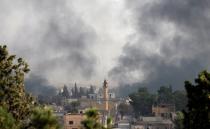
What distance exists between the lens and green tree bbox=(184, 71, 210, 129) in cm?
4784

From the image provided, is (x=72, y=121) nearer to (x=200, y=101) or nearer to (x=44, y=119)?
(x=200, y=101)

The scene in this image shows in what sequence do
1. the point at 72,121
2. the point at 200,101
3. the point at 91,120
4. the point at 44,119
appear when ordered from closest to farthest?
the point at 44,119
the point at 91,120
the point at 200,101
the point at 72,121

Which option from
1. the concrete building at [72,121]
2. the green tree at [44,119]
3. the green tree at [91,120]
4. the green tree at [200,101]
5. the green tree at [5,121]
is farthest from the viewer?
the concrete building at [72,121]

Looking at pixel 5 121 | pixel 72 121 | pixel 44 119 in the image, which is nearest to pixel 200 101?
pixel 5 121

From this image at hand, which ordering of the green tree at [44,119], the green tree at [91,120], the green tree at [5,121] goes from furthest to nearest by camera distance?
the green tree at [5,121] < the green tree at [91,120] < the green tree at [44,119]

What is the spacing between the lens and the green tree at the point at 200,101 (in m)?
47.8

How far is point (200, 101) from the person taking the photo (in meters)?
48.7

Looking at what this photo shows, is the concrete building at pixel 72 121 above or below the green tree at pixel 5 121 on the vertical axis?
above

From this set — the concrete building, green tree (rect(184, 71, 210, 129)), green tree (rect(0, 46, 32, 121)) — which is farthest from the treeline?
the concrete building

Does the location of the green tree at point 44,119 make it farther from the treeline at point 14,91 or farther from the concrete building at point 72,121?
the concrete building at point 72,121

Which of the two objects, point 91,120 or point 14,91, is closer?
point 91,120

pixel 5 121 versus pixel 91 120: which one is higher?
pixel 5 121

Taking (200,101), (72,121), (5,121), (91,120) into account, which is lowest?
(91,120)

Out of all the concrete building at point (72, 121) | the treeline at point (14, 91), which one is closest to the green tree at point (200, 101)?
the treeline at point (14, 91)
